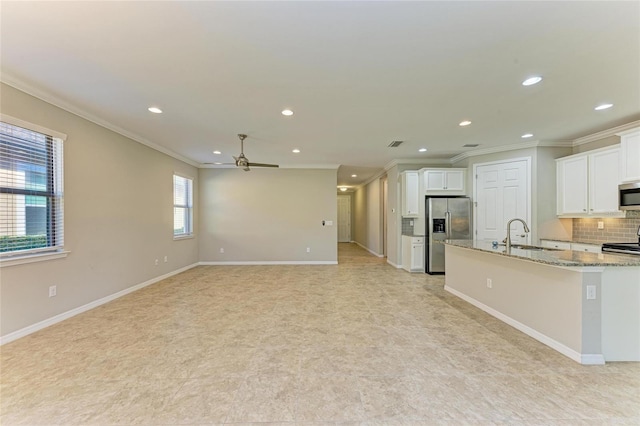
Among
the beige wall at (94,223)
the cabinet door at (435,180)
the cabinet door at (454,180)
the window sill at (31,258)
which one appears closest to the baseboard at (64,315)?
the beige wall at (94,223)

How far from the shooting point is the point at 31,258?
2863 mm

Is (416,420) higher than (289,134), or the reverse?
(289,134)

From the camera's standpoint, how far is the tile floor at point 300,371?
5.63 feet

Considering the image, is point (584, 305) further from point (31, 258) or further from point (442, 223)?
point (31, 258)

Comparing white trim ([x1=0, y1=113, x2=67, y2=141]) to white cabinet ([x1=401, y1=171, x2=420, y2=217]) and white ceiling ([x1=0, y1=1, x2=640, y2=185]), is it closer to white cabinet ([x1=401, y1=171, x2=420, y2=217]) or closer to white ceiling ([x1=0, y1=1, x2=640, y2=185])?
white ceiling ([x1=0, y1=1, x2=640, y2=185])

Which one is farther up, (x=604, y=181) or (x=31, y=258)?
(x=604, y=181)

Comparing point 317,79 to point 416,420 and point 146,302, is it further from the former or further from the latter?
point 146,302

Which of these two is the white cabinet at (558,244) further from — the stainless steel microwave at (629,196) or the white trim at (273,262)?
the white trim at (273,262)

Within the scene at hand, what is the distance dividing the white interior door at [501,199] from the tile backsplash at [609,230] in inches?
31.9

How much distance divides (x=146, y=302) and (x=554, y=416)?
4.67 metres

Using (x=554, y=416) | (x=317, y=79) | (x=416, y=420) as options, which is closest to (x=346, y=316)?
(x=416, y=420)

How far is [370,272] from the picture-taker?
6.07m

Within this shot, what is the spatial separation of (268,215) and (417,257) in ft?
12.6

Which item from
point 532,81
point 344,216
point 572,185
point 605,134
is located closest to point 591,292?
point 532,81
